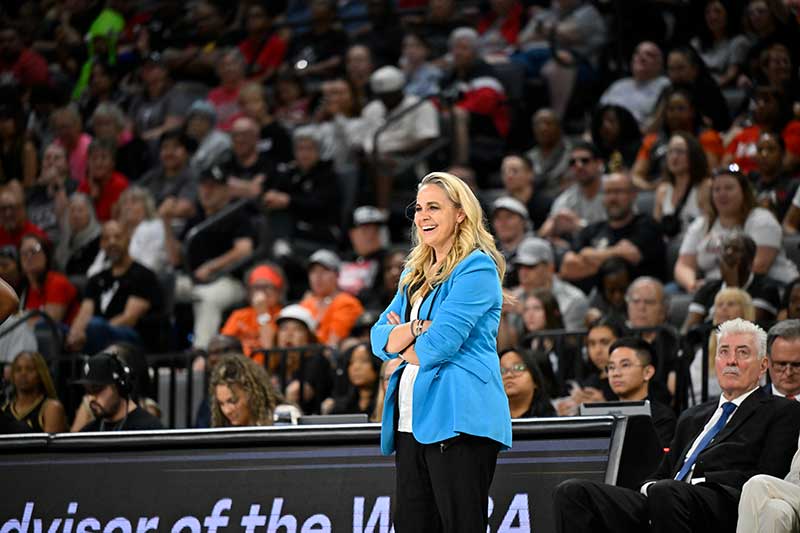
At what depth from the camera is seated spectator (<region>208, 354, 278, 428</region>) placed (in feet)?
27.2

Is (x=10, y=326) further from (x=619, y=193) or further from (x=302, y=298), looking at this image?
(x=619, y=193)

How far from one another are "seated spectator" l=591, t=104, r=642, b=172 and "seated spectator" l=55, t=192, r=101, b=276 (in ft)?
15.2

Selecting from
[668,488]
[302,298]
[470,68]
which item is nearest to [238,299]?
[302,298]

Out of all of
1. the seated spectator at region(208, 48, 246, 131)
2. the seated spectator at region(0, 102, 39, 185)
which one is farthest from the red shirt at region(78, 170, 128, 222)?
the seated spectator at region(208, 48, 246, 131)

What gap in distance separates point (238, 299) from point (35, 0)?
322 inches

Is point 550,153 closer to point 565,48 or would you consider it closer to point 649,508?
point 565,48

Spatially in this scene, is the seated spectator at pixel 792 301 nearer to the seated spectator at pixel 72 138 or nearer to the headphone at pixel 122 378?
the headphone at pixel 122 378

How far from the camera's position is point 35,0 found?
62.1ft

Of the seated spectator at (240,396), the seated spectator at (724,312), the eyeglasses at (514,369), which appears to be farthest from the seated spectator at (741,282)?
the seated spectator at (240,396)

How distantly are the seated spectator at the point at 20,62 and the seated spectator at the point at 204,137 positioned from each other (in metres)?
2.74

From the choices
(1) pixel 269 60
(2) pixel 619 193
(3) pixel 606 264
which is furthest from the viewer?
(1) pixel 269 60

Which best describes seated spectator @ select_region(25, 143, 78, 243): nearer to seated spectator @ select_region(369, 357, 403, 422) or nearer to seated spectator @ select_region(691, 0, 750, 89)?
seated spectator @ select_region(691, 0, 750, 89)

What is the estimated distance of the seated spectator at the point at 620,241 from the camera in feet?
34.9

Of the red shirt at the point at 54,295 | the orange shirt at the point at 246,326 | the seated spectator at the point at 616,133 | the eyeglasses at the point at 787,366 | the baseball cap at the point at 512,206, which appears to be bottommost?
the orange shirt at the point at 246,326
